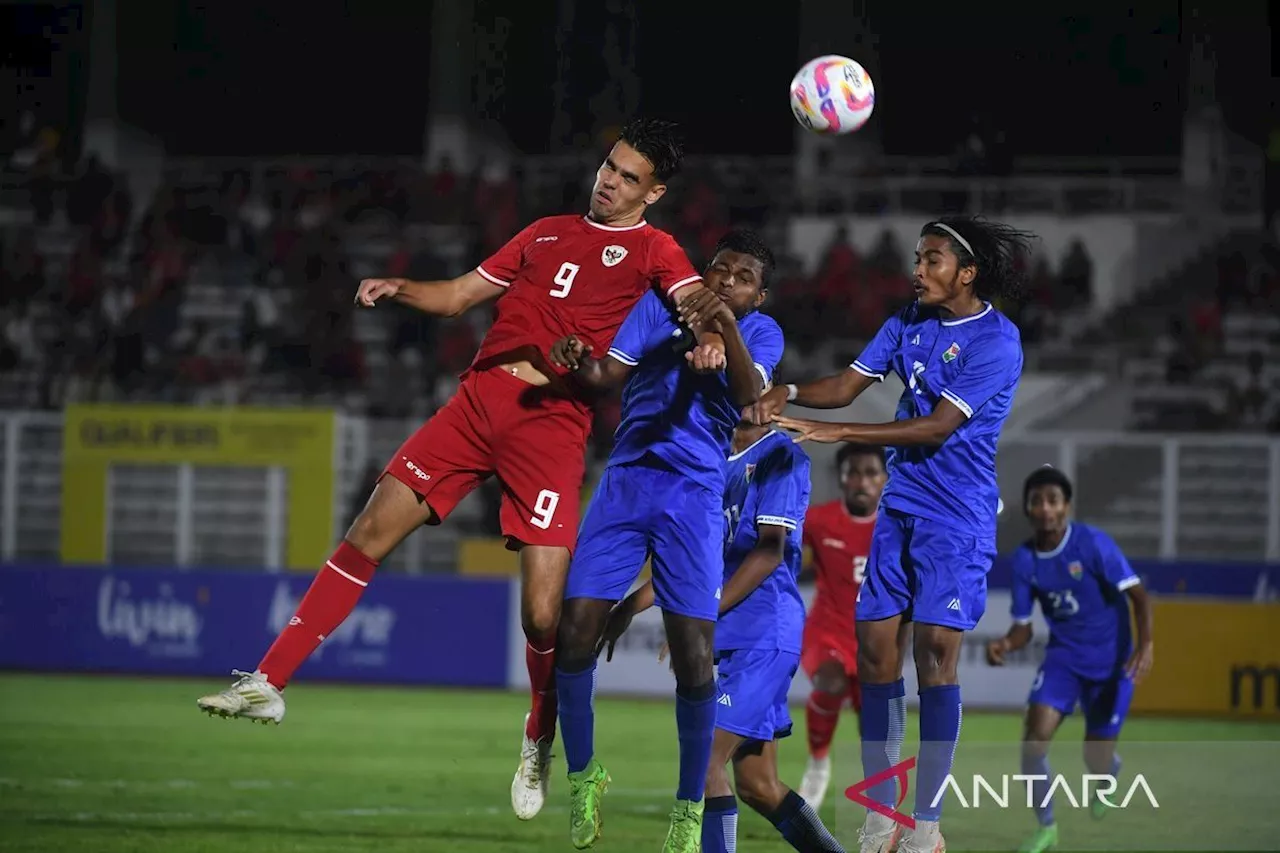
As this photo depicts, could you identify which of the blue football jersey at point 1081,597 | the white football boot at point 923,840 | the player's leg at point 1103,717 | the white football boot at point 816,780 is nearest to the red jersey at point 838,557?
the white football boot at point 816,780

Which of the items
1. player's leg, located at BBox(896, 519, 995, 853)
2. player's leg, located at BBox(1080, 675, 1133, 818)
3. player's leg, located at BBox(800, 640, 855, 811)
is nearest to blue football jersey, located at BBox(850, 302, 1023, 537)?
player's leg, located at BBox(896, 519, 995, 853)

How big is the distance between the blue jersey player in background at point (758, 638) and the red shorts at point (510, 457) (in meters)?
0.53

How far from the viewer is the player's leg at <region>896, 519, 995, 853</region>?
25.5 feet

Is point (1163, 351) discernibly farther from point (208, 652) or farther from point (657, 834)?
point (657, 834)

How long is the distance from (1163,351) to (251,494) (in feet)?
39.5

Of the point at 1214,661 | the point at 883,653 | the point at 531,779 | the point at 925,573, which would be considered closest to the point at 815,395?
the point at 925,573

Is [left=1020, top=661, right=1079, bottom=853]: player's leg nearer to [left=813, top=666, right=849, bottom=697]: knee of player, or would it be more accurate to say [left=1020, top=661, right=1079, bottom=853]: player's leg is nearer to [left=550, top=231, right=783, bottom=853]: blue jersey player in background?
[left=813, top=666, right=849, bottom=697]: knee of player

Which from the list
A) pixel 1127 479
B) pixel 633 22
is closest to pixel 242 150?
pixel 633 22

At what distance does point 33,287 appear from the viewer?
26.5 meters

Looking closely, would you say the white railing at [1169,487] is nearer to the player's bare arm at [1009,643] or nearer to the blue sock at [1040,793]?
the player's bare arm at [1009,643]

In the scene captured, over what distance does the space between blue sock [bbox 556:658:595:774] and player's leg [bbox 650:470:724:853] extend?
0.40 metres

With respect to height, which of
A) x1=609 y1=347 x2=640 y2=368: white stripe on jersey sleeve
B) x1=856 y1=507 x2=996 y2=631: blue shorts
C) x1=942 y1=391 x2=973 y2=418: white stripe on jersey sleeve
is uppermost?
x1=609 y1=347 x2=640 y2=368: white stripe on jersey sleeve

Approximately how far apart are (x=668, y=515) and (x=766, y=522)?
678 millimetres

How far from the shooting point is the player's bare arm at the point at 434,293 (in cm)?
762
